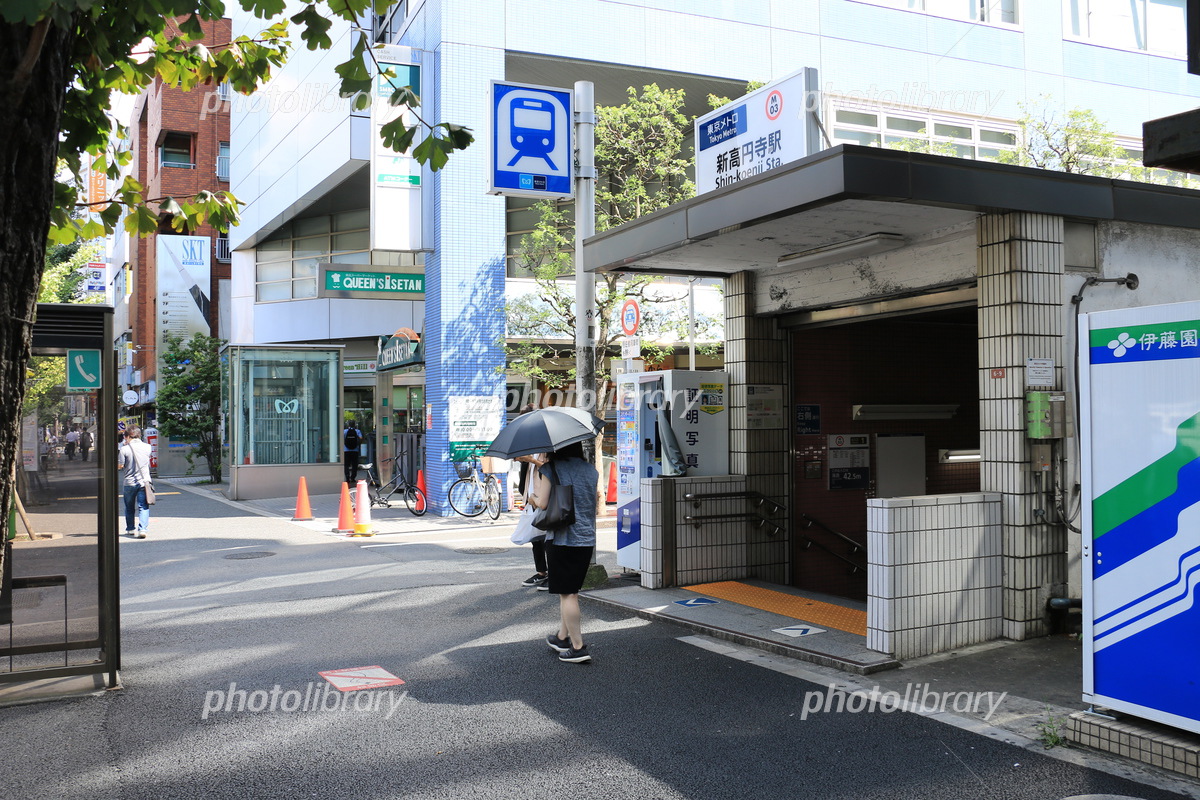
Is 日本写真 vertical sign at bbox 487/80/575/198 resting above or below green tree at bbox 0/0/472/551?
above

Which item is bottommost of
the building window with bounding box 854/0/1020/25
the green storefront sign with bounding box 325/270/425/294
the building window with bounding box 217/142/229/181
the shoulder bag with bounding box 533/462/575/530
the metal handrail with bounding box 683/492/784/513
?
the metal handrail with bounding box 683/492/784/513

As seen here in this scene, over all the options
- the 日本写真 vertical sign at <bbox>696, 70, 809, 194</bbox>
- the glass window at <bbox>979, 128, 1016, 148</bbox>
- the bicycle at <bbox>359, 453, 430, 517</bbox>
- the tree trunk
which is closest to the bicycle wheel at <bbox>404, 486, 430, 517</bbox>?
the bicycle at <bbox>359, 453, 430, 517</bbox>

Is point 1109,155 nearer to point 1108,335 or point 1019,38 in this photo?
point 1019,38

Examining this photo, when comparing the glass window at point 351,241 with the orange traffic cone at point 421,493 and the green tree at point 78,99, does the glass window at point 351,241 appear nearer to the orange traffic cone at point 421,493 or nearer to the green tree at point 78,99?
the orange traffic cone at point 421,493

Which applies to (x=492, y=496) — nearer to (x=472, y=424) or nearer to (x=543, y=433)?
(x=472, y=424)

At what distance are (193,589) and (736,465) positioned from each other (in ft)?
20.5

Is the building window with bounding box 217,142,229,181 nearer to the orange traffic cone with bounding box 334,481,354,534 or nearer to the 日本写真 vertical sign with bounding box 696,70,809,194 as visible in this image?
the orange traffic cone with bounding box 334,481,354,534

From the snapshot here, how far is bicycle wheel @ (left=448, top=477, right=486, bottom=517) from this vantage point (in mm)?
18094

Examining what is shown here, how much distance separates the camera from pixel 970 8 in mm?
23297

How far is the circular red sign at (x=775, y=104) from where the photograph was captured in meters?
10.8

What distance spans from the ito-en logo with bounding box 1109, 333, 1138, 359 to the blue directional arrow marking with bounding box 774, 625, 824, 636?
3.35m

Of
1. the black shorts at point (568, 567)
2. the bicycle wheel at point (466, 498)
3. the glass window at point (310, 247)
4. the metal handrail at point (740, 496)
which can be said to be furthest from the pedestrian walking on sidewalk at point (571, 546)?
the glass window at point (310, 247)

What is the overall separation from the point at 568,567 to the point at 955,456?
24.2ft

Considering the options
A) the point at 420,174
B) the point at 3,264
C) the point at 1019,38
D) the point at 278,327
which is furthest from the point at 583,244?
the point at 278,327
